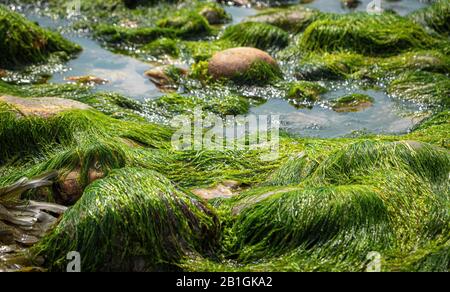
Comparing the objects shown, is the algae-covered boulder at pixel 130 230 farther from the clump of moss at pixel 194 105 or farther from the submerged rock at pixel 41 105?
the clump of moss at pixel 194 105

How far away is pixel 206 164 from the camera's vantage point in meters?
5.76

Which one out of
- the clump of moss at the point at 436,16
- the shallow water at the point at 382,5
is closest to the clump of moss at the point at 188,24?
the shallow water at the point at 382,5

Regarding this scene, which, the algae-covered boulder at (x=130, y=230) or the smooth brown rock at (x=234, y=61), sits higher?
the algae-covered boulder at (x=130, y=230)

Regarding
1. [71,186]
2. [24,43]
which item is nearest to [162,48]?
[24,43]

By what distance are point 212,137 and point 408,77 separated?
253 cm

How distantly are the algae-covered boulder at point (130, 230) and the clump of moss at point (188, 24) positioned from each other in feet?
15.5

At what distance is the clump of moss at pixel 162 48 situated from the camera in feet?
27.9

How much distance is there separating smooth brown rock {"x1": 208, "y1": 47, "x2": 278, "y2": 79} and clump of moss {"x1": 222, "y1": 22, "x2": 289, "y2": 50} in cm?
74

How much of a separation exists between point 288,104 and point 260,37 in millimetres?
1601

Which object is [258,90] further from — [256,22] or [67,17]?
[67,17]

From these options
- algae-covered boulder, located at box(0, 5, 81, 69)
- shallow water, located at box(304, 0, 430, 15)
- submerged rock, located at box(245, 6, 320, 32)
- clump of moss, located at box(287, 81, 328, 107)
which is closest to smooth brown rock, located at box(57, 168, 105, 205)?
clump of moss, located at box(287, 81, 328, 107)

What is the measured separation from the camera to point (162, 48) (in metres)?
8.56

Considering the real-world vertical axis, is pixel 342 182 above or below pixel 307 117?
above

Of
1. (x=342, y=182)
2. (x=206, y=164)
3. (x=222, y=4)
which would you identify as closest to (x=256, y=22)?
(x=222, y=4)
